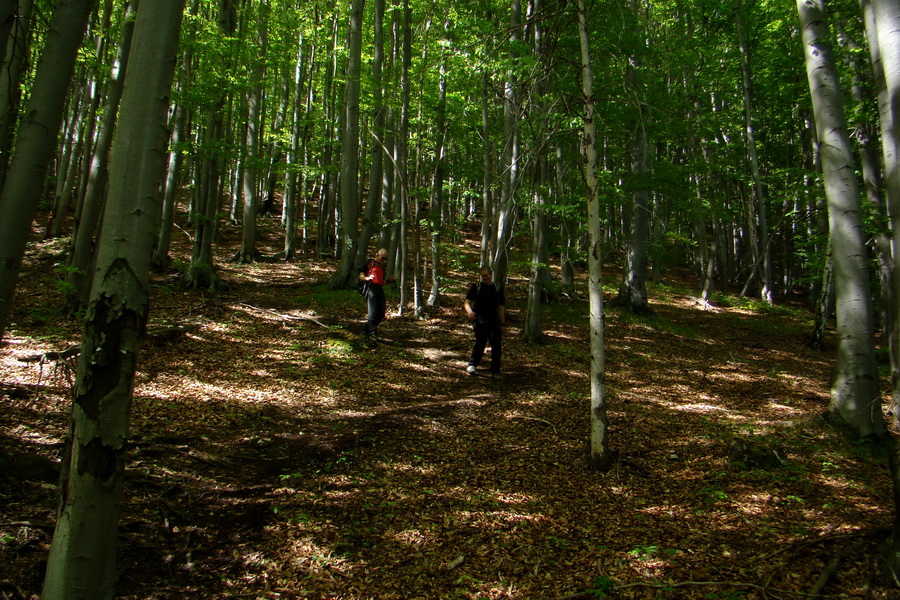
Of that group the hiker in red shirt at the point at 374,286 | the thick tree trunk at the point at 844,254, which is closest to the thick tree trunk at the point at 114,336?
the thick tree trunk at the point at 844,254

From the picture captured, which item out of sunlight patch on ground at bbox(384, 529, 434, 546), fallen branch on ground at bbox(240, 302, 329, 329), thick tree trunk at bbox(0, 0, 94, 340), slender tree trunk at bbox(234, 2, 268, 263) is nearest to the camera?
thick tree trunk at bbox(0, 0, 94, 340)

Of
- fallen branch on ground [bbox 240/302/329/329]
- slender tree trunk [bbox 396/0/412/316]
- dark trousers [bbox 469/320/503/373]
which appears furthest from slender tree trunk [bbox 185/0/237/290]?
dark trousers [bbox 469/320/503/373]

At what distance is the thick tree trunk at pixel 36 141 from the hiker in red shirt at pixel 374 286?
582 cm

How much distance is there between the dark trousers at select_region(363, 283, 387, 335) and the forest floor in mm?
608

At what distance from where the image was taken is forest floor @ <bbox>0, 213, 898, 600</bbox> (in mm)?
3326

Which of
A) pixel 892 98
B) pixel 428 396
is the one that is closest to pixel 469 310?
pixel 428 396

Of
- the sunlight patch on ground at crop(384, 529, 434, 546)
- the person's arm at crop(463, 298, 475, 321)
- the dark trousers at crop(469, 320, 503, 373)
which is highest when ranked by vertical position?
the person's arm at crop(463, 298, 475, 321)

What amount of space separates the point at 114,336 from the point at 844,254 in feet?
22.0

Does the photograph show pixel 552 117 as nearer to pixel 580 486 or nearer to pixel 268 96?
pixel 580 486

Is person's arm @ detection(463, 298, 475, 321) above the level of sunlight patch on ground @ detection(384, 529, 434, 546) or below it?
above

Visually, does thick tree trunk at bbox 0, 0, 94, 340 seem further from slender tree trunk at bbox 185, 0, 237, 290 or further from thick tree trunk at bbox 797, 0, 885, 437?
slender tree trunk at bbox 185, 0, 237, 290

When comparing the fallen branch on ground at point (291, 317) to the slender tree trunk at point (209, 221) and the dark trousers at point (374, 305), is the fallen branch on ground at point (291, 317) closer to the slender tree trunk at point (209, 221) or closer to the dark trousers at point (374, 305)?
the dark trousers at point (374, 305)

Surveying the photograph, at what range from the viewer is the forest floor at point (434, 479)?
333 cm

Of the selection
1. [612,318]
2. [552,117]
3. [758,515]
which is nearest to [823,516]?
[758,515]
